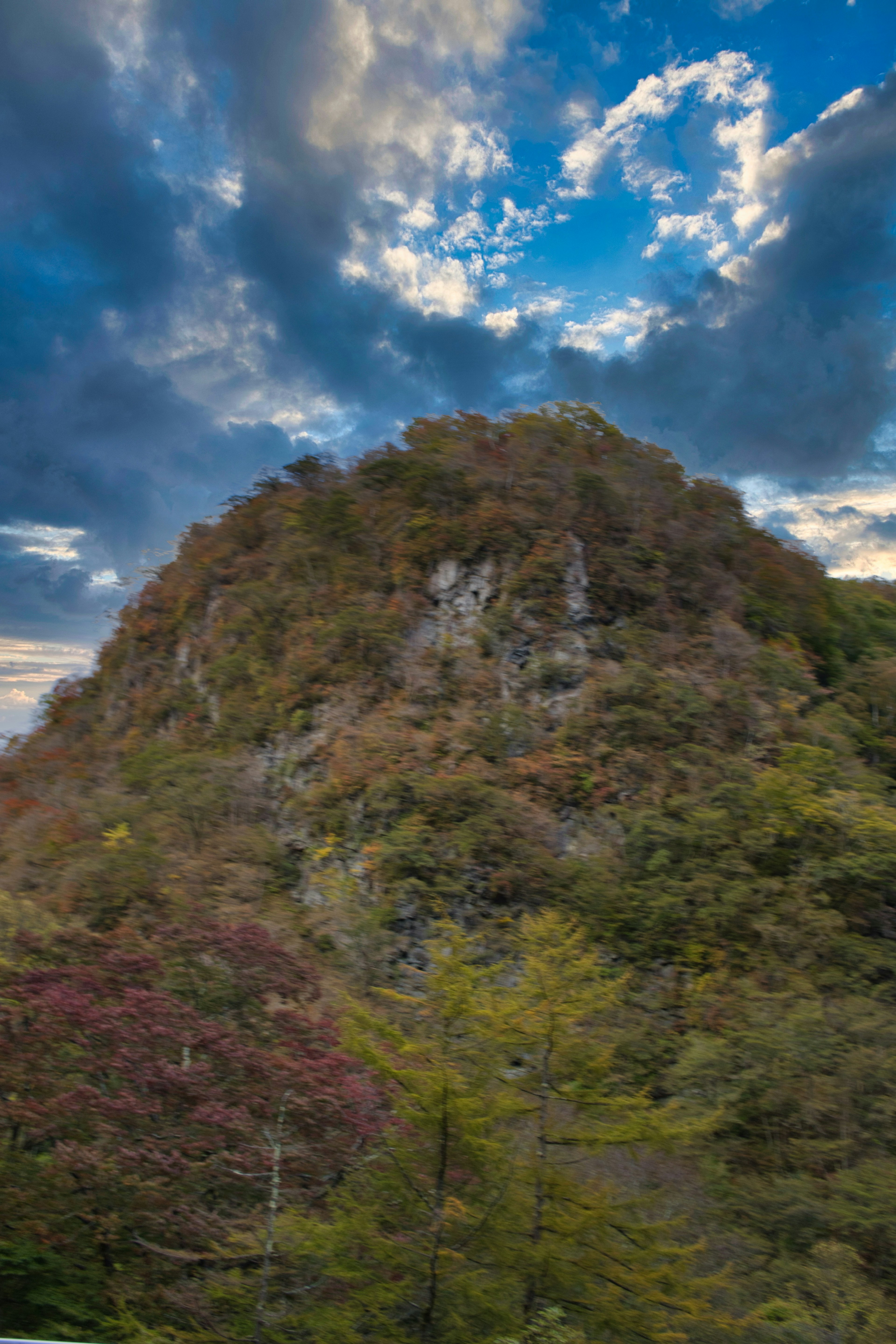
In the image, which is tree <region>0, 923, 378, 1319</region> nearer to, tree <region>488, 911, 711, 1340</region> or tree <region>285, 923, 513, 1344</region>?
tree <region>285, 923, 513, 1344</region>

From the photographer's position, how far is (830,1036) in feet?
37.4

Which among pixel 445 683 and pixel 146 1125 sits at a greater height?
pixel 445 683

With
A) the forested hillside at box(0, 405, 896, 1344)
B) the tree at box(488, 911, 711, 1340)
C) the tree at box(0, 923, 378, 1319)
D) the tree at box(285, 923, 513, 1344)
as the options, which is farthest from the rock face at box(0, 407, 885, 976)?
the tree at box(285, 923, 513, 1344)

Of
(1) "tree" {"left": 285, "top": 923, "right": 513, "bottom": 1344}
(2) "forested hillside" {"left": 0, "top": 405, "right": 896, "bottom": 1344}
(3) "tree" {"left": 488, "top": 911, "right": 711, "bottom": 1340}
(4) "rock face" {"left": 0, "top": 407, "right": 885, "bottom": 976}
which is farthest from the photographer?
(4) "rock face" {"left": 0, "top": 407, "right": 885, "bottom": 976}

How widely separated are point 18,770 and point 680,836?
76.8 ft

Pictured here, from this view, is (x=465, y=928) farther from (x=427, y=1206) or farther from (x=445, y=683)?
(x=427, y=1206)

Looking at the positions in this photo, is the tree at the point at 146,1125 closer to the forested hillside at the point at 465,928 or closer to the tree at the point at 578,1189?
the forested hillside at the point at 465,928

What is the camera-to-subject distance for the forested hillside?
22.9ft

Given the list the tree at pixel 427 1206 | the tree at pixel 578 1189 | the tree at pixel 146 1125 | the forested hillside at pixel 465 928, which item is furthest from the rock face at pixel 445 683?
the tree at pixel 427 1206

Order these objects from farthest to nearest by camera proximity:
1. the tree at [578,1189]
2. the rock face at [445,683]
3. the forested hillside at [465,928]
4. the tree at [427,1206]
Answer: the rock face at [445,683], the forested hillside at [465,928], the tree at [578,1189], the tree at [427,1206]

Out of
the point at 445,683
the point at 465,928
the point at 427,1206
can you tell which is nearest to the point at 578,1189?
the point at 427,1206

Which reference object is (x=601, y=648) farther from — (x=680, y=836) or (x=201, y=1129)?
(x=201, y=1129)

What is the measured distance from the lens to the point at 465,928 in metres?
15.2

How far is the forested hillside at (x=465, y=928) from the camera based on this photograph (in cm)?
699
